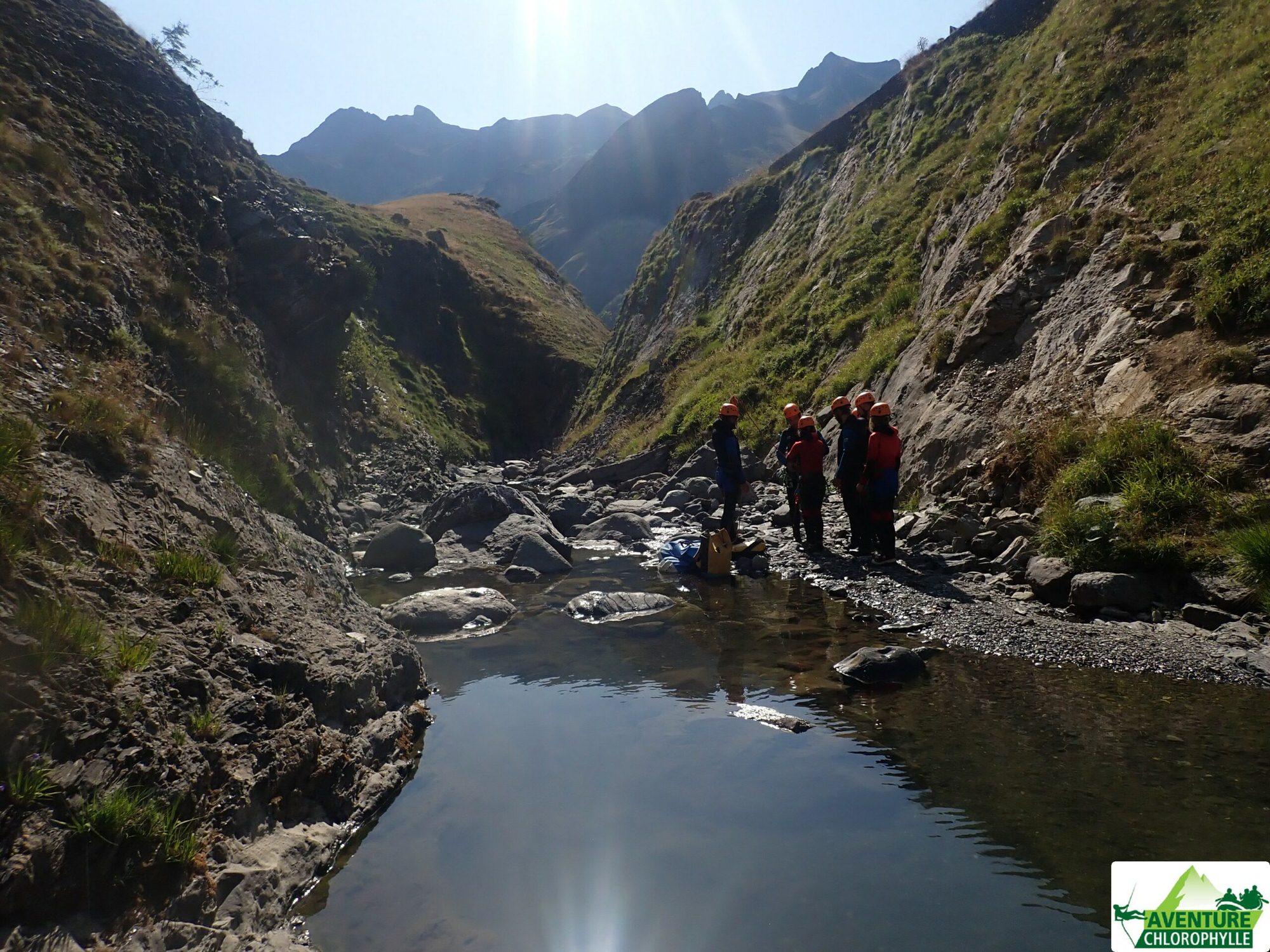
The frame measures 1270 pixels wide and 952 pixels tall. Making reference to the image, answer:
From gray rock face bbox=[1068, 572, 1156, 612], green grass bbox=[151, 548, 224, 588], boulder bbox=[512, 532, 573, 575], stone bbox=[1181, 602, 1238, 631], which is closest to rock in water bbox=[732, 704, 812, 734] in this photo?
gray rock face bbox=[1068, 572, 1156, 612]

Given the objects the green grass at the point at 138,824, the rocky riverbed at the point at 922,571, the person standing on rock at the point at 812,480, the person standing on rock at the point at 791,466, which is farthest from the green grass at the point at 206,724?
the person standing on rock at the point at 791,466

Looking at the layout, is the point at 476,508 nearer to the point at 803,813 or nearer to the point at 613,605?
the point at 613,605

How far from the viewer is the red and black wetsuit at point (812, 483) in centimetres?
1456

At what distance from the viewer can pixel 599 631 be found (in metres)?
10.9

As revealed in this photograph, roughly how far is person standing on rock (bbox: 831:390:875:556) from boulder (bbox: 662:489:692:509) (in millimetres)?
7609

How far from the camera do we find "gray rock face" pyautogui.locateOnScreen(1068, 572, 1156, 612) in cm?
855

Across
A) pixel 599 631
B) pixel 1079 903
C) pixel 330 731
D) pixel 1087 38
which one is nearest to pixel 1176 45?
pixel 1087 38

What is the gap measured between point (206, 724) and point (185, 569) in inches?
60.5

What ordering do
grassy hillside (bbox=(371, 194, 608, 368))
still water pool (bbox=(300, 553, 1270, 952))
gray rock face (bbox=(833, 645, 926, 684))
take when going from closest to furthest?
1. still water pool (bbox=(300, 553, 1270, 952))
2. gray rock face (bbox=(833, 645, 926, 684))
3. grassy hillside (bbox=(371, 194, 608, 368))

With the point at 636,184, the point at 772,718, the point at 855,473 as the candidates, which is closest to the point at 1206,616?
the point at 772,718

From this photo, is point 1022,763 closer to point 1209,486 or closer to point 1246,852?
point 1246,852

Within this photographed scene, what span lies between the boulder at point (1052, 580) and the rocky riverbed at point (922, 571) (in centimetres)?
2

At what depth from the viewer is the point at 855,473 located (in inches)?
547

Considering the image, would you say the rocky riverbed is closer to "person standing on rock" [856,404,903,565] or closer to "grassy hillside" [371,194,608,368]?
"person standing on rock" [856,404,903,565]
